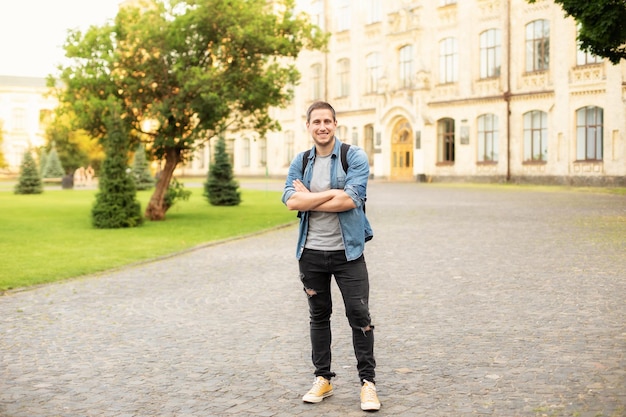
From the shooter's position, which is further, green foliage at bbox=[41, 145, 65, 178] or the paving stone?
green foliage at bbox=[41, 145, 65, 178]

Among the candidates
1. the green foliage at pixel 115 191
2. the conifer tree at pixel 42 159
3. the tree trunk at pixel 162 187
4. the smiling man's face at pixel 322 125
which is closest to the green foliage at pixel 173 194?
the tree trunk at pixel 162 187

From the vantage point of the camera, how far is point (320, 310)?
5609mm

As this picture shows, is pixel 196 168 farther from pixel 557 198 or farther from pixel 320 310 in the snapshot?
pixel 320 310

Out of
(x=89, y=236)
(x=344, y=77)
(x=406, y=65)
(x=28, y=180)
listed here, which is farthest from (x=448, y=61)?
(x=89, y=236)

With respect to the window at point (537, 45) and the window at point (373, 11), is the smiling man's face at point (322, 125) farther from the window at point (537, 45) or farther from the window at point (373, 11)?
the window at point (373, 11)

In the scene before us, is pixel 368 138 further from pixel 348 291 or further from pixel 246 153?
pixel 348 291

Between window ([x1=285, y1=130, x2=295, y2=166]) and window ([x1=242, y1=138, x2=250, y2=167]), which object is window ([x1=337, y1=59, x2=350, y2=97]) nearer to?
window ([x1=285, y1=130, x2=295, y2=166])

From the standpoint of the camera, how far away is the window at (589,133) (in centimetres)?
3897

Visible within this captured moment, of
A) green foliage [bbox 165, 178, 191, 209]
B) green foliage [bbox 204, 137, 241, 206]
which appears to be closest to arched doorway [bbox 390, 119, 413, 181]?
green foliage [bbox 204, 137, 241, 206]

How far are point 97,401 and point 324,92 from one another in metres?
52.2

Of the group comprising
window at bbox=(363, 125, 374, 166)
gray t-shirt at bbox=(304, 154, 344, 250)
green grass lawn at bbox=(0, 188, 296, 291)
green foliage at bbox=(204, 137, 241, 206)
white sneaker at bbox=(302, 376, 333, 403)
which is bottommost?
green grass lawn at bbox=(0, 188, 296, 291)

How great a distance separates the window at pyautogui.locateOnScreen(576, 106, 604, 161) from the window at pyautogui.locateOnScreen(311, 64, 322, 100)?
22128 mm

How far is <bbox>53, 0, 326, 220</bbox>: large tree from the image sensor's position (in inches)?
834

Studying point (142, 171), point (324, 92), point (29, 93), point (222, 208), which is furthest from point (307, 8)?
point (29, 93)
